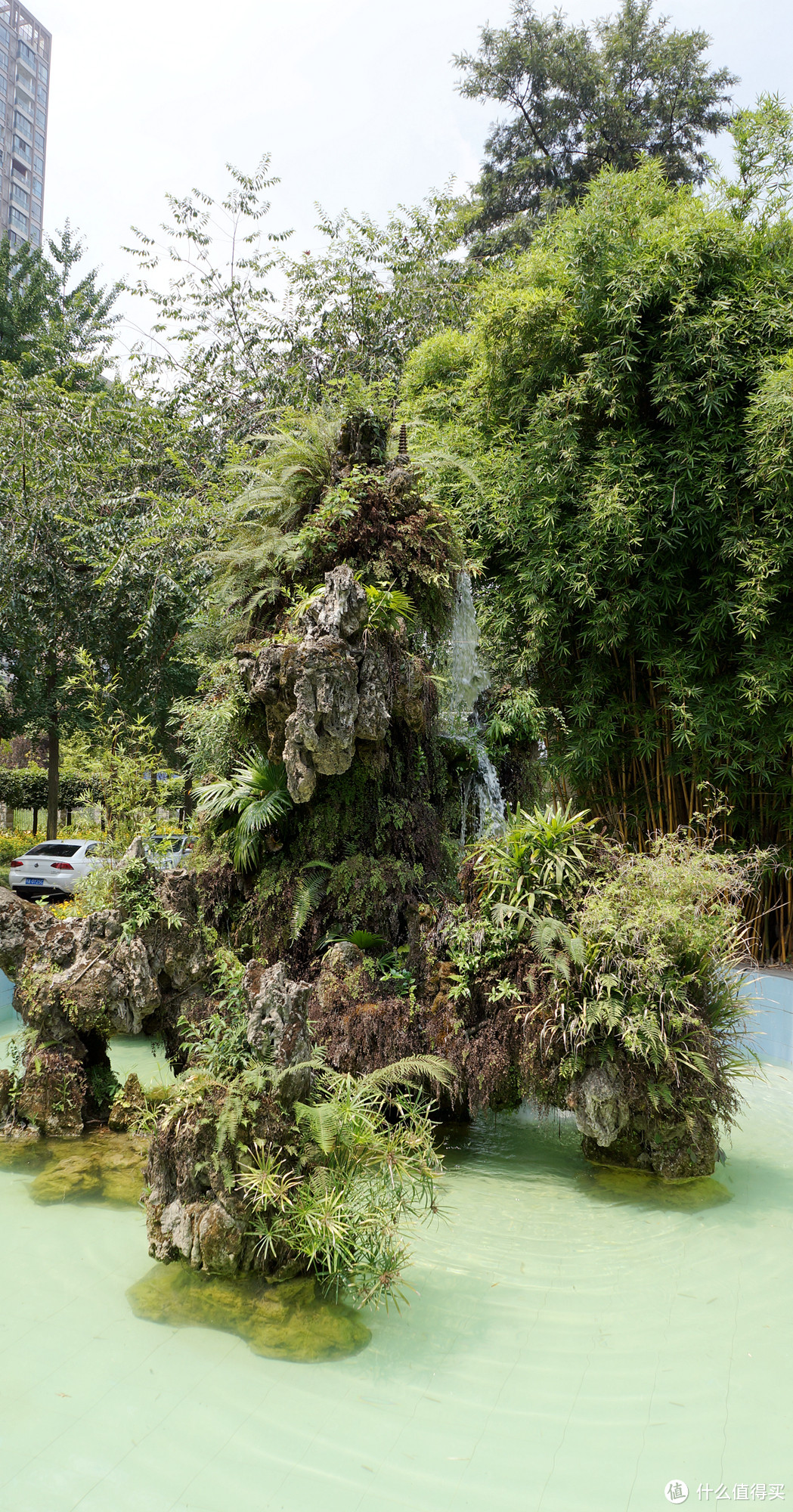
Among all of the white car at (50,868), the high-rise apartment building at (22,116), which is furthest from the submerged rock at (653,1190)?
the high-rise apartment building at (22,116)

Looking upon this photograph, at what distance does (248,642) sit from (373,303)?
841 cm

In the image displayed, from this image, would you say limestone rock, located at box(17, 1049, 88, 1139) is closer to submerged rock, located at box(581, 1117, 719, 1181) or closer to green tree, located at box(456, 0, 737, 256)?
submerged rock, located at box(581, 1117, 719, 1181)

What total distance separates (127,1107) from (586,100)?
68.4 ft

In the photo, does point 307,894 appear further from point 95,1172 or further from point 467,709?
point 467,709

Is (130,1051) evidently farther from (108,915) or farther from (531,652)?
(531,652)

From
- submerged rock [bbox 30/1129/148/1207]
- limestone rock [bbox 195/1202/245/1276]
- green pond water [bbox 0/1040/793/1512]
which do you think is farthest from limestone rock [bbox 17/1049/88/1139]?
limestone rock [bbox 195/1202/245/1276]

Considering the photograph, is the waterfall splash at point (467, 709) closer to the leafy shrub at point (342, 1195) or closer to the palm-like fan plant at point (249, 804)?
the palm-like fan plant at point (249, 804)

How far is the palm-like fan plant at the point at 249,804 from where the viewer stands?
5.68 meters

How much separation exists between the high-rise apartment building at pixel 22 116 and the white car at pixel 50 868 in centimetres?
4329

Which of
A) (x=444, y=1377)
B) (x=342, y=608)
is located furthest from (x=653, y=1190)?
(x=342, y=608)

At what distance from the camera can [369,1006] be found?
16.5ft

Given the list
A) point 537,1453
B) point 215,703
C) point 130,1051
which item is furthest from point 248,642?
point 537,1453

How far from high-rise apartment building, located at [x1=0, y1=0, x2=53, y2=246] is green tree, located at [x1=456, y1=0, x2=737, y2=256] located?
114 feet

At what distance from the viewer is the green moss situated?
10.2 ft
